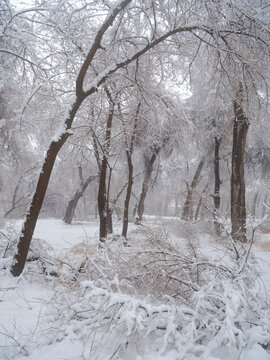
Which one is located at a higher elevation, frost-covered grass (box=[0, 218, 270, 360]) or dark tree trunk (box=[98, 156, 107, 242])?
dark tree trunk (box=[98, 156, 107, 242])

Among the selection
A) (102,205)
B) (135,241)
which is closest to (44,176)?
(135,241)

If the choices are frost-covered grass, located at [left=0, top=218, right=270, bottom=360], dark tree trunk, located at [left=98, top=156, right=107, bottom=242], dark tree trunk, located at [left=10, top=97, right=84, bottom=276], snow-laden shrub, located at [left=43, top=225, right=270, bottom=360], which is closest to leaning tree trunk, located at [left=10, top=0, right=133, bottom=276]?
dark tree trunk, located at [left=10, top=97, right=84, bottom=276]

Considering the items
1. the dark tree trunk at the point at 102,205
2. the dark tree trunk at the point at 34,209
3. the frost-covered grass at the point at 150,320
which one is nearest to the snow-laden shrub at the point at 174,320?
the frost-covered grass at the point at 150,320

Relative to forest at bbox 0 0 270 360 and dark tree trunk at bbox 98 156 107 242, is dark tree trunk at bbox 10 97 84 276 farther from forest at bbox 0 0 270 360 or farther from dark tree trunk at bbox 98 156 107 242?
dark tree trunk at bbox 98 156 107 242

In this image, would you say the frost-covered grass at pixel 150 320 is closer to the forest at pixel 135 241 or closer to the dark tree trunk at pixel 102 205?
the forest at pixel 135 241

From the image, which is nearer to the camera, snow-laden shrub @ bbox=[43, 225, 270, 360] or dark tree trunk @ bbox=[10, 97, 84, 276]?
snow-laden shrub @ bbox=[43, 225, 270, 360]

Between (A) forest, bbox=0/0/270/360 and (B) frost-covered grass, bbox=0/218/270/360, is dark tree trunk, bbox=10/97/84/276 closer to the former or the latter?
(A) forest, bbox=0/0/270/360

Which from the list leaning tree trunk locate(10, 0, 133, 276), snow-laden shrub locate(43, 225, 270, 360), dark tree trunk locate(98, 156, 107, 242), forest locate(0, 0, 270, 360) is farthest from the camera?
dark tree trunk locate(98, 156, 107, 242)

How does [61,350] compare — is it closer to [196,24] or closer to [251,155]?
[196,24]

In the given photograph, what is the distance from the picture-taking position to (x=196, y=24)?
13.7 ft

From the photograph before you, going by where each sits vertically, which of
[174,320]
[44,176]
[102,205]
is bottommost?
[174,320]

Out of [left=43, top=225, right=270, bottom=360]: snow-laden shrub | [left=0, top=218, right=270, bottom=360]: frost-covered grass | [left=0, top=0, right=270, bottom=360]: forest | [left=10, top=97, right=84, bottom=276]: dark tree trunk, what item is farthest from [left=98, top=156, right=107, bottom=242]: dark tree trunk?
[left=43, top=225, right=270, bottom=360]: snow-laden shrub

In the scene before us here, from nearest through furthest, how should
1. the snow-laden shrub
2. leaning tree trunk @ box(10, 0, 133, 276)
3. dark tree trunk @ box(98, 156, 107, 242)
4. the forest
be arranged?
the snow-laden shrub
the forest
leaning tree trunk @ box(10, 0, 133, 276)
dark tree trunk @ box(98, 156, 107, 242)

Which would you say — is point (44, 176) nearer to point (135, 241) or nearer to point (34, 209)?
point (34, 209)
